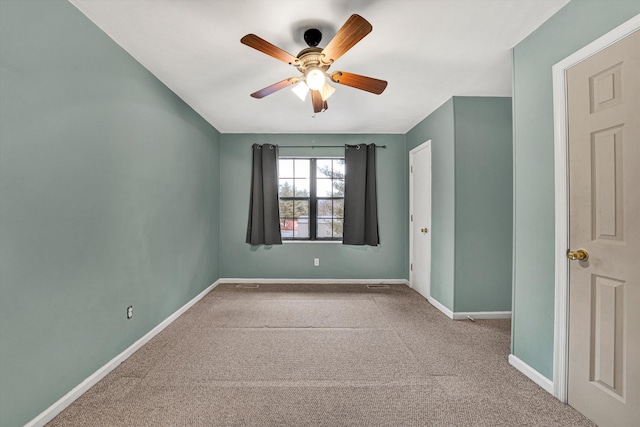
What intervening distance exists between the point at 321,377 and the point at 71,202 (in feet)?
6.51

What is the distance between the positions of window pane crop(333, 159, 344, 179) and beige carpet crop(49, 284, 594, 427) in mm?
2320

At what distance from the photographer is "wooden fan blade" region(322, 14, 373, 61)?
1577 millimetres

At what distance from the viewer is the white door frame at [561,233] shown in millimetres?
1766

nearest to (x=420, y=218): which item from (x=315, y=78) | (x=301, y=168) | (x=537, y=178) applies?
(x=301, y=168)

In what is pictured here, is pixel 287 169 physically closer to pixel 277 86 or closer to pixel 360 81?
pixel 277 86

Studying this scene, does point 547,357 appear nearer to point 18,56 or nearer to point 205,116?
point 18,56

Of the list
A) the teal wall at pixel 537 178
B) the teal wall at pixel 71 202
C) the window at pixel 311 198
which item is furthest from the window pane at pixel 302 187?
the teal wall at pixel 537 178

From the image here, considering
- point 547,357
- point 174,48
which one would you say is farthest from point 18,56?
point 547,357

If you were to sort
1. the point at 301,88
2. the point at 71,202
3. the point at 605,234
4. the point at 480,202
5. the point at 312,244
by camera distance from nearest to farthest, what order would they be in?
the point at 605,234
the point at 71,202
the point at 301,88
the point at 480,202
the point at 312,244

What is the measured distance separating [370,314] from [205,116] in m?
3.27

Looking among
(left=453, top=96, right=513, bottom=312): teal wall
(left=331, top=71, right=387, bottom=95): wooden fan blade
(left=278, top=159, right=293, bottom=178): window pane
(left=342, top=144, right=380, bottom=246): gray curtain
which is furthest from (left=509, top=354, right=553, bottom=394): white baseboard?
(left=278, top=159, right=293, bottom=178): window pane

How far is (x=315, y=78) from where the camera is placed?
2.11 meters

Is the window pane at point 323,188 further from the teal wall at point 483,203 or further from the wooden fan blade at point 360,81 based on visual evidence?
the wooden fan blade at point 360,81

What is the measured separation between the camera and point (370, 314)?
331 cm
